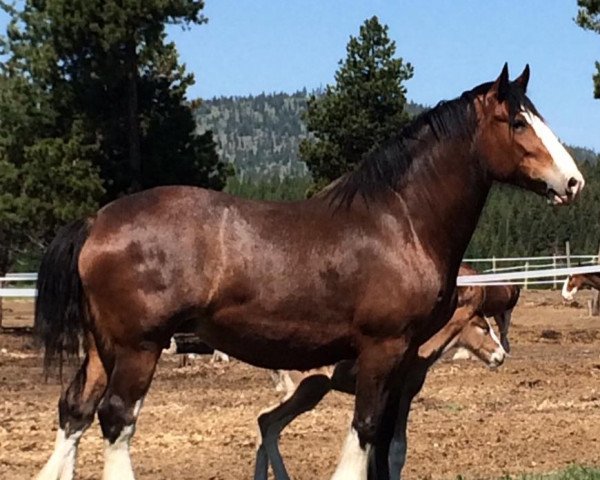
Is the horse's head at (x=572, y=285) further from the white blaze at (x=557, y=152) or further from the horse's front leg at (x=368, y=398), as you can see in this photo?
the horse's front leg at (x=368, y=398)

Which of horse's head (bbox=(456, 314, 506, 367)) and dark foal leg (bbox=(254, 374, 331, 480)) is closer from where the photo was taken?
dark foal leg (bbox=(254, 374, 331, 480))

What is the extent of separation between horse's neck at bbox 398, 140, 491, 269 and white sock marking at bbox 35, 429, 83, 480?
2340 millimetres

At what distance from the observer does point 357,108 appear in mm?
35062

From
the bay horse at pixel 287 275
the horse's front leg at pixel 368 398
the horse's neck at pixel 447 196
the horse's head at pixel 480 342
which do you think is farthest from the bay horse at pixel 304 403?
the horse's head at pixel 480 342

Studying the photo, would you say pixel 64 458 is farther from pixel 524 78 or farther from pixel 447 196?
pixel 524 78

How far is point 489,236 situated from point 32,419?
232 ft

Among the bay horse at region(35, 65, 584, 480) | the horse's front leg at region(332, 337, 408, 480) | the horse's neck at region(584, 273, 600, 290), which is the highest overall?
the bay horse at region(35, 65, 584, 480)

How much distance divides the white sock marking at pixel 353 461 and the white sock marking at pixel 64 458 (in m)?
1.55

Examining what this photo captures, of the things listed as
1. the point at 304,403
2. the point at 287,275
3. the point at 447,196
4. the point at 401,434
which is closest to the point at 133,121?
the point at 304,403

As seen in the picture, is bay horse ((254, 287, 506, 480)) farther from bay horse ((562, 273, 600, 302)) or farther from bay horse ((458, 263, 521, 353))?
bay horse ((562, 273, 600, 302))

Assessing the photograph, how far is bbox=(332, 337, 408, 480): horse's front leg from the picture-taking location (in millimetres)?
5891

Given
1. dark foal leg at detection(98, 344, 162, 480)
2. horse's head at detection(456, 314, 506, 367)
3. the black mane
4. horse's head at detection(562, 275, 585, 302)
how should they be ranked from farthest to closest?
horse's head at detection(562, 275, 585, 302) → horse's head at detection(456, 314, 506, 367) → the black mane → dark foal leg at detection(98, 344, 162, 480)

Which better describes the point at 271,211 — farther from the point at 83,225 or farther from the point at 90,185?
the point at 90,185

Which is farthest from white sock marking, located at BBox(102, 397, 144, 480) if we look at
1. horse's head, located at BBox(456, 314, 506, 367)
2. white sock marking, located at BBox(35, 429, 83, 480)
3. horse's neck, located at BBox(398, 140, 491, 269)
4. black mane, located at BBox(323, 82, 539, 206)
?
horse's head, located at BBox(456, 314, 506, 367)
